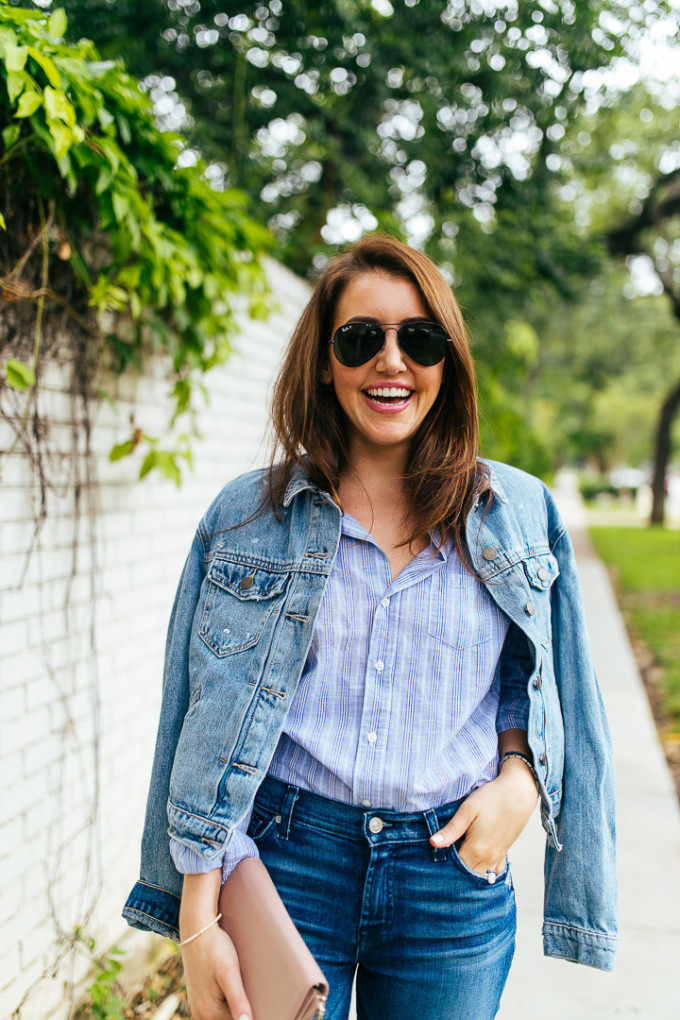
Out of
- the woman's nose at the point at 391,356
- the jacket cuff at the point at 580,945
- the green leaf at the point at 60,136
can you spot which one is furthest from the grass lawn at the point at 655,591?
the green leaf at the point at 60,136

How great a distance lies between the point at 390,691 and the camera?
138 centimetres

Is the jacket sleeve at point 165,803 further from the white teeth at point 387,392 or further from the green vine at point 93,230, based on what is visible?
the green vine at point 93,230

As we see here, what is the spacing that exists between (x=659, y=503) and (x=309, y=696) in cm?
1875

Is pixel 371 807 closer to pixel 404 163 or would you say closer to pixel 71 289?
pixel 71 289

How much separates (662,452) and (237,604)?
58.6ft

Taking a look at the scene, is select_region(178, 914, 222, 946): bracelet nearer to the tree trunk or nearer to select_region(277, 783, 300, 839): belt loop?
select_region(277, 783, 300, 839): belt loop

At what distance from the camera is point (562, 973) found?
2854 mm

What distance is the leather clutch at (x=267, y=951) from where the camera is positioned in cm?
114

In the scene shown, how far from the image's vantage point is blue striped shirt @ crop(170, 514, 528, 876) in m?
1.35

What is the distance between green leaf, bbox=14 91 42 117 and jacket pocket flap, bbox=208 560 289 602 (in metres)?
1.05

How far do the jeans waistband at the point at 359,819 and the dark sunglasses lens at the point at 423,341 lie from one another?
81 cm

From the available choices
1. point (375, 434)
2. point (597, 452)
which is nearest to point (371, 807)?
point (375, 434)

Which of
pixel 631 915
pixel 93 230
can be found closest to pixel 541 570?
pixel 93 230

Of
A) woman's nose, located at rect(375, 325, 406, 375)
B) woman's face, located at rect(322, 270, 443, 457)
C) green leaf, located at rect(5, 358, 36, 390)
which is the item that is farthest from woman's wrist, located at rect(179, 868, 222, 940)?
green leaf, located at rect(5, 358, 36, 390)
